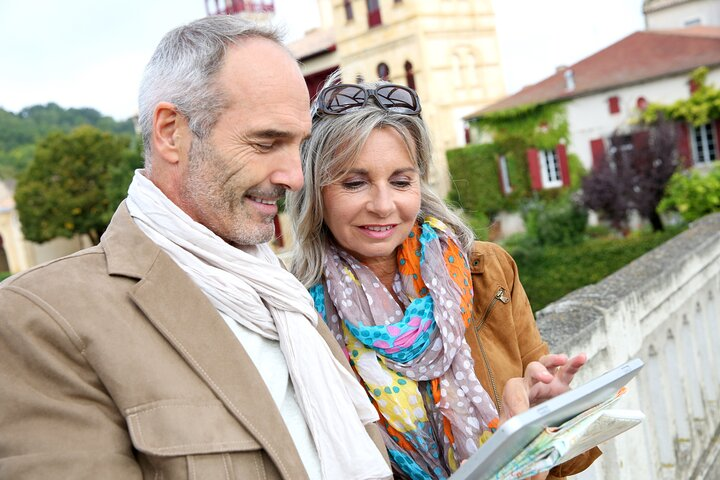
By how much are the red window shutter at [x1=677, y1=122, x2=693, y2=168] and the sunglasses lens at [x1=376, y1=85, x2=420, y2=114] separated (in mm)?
21902

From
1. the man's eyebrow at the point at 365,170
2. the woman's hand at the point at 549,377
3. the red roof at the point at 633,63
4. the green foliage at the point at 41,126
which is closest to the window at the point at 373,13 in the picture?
the red roof at the point at 633,63

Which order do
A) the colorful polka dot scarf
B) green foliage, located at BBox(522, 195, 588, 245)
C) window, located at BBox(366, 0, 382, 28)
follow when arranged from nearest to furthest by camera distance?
the colorful polka dot scarf < green foliage, located at BBox(522, 195, 588, 245) < window, located at BBox(366, 0, 382, 28)

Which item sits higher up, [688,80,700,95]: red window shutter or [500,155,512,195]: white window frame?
[688,80,700,95]: red window shutter

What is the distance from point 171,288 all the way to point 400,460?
3.16ft

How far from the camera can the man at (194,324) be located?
51.8 inches

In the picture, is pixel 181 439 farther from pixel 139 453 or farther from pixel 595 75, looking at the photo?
pixel 595 75

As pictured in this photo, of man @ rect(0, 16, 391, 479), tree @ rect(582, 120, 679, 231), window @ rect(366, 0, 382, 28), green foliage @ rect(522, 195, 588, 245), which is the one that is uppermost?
window @ rect(366, 0, 382, 28)

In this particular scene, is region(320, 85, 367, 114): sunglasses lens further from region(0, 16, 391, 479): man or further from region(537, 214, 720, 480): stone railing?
region(537, 214, 720, 480): stone railing

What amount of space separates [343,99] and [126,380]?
1.23 metres

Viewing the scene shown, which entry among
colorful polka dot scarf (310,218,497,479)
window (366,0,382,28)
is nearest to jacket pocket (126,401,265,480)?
colorful polka dot scarf (310,218,497,479)

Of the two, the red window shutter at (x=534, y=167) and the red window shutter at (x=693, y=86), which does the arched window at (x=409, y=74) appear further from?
the red window shutter at (x=693, y=86)

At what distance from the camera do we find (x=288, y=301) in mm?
1732

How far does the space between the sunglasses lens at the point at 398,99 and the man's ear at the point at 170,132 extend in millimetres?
788

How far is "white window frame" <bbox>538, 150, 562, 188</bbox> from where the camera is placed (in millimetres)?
25703
